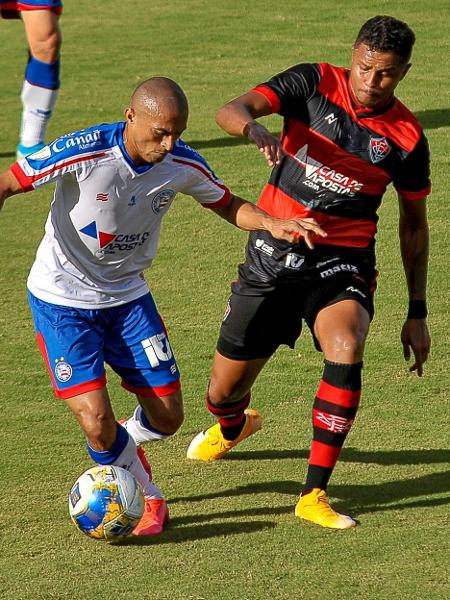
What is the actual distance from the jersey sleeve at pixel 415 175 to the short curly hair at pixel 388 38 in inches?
19.8

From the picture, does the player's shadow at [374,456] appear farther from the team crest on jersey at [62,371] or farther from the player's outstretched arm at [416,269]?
the team crest on jersey at [62,371]

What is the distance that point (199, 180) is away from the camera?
249 inches

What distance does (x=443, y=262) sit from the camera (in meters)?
9.88

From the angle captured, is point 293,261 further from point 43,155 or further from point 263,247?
point 43,155

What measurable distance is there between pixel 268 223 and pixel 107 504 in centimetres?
155

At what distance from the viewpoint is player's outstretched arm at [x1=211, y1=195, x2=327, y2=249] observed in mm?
5859

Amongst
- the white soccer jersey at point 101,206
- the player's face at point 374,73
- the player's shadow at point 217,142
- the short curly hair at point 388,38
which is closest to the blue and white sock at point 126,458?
the white soccer jersey at point 101,206

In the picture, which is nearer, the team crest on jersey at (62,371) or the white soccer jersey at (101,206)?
the white soccer jersey at (101,206)

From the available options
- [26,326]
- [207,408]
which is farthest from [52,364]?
[26,326]

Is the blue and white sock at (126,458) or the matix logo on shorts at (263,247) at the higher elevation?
the matix logo on shorts at (263,247)

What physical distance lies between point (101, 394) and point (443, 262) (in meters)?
4.53

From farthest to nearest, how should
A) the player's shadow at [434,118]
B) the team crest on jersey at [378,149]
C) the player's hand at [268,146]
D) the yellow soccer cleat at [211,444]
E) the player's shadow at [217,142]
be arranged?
the player's shadow at [434,118] → the player's shadow at [217,142] → the yellow soccer cleat at [211,444] → the team crest on jersey at [378,149] → the player's hand at [268,146]

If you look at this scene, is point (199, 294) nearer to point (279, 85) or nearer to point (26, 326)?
point (26, 326)

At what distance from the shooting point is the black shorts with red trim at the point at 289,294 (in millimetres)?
6578
